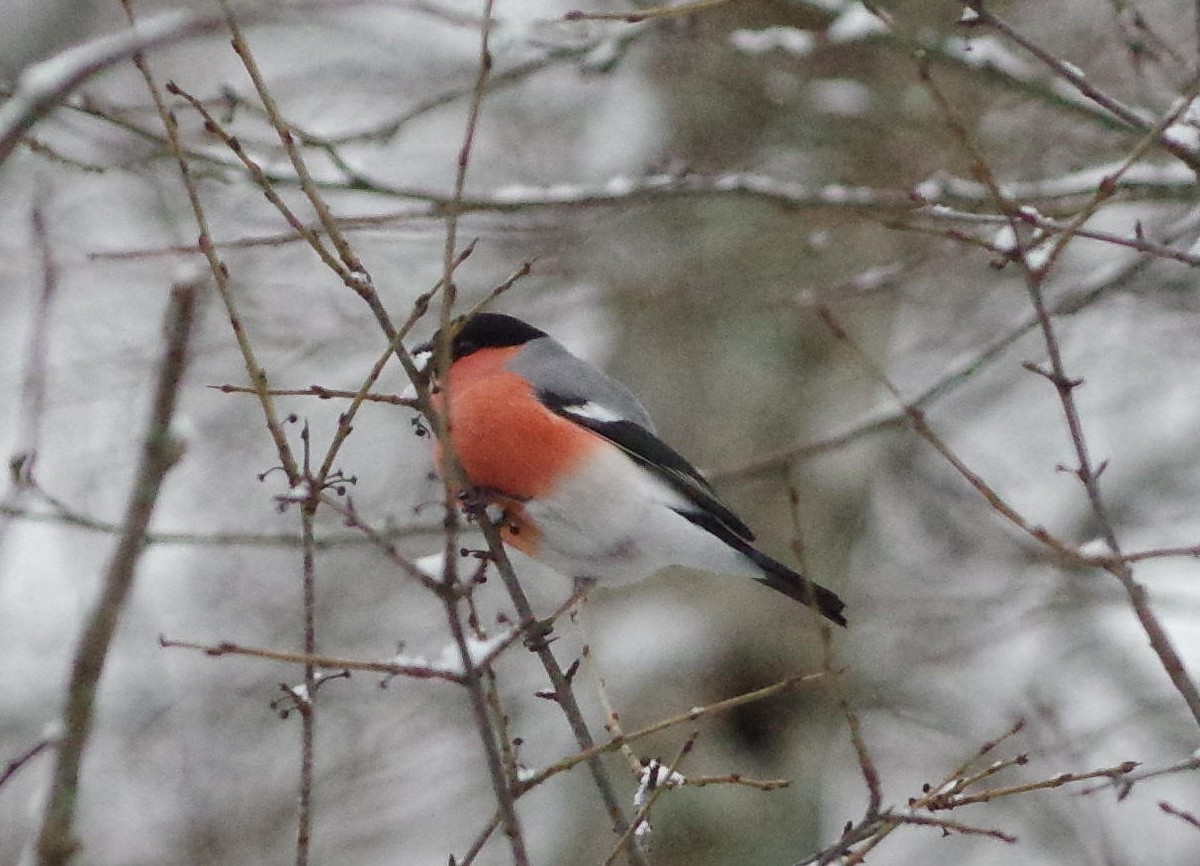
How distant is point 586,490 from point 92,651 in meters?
2.50

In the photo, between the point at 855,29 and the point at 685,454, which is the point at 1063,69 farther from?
the point at 685,454

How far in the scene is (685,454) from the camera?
6043mm

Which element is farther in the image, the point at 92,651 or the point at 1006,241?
the point at 1006,241

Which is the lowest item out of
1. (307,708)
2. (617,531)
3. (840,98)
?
(307,708)

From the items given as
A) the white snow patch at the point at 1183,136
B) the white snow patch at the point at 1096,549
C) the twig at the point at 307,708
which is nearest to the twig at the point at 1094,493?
the white snow patch at the point at 1096,549

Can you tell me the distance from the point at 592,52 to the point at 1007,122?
7.80 ft

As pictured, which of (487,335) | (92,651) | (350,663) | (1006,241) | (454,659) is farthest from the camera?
(487,335)

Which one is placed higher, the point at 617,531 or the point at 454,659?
the point at 617,531

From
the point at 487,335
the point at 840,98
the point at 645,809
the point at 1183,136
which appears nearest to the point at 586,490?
the point at 487,335

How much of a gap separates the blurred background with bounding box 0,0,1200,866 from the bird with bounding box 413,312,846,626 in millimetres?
1083

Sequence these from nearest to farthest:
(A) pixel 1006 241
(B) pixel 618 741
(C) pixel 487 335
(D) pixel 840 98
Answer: (B) pixel 618 741 → (A) pixel 1006 241 → (C) pixel 487 335 → (D) pixel 840 98

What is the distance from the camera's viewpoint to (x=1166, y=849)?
248 inches

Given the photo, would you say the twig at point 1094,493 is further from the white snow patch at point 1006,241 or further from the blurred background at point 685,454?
the blurred background at point 685,454

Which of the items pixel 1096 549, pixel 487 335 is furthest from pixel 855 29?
pixel 1096 549
